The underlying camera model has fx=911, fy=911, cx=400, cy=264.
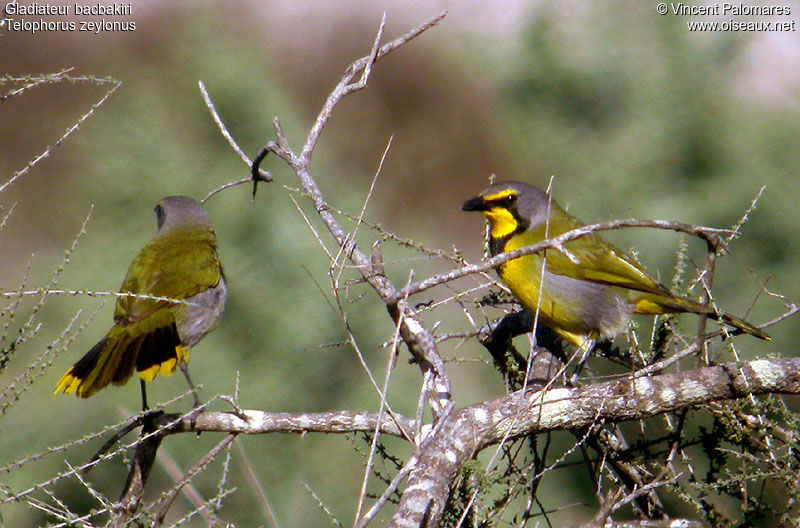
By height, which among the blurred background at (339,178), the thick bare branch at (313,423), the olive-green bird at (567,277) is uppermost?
the olive-green bird at (567,277)

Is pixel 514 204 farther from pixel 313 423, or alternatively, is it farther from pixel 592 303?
Answer: pixel 313 423

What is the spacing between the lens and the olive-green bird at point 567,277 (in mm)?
3809

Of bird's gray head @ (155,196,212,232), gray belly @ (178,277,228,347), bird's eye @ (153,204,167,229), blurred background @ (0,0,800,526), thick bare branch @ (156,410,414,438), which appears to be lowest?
blurred background @ (0,0,800,526)

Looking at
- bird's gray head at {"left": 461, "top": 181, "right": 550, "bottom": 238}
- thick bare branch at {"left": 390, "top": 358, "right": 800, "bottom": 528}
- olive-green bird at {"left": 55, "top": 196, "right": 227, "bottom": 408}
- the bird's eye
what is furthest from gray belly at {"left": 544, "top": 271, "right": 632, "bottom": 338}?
the bird's eye

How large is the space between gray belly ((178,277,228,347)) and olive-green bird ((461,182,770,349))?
1.37 metres

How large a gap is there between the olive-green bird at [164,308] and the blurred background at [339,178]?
0.23 m

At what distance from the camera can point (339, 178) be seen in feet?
28.6

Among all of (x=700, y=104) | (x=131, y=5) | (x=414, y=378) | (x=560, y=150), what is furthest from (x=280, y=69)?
(x=414, y=378)

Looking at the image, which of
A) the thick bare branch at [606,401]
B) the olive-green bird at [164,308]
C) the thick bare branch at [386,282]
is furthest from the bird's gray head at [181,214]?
the thick bare branch at [606,401]

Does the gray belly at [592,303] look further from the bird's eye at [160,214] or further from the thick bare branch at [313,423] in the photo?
the bird's eye at [160,214]

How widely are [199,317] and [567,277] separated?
69.5 inches

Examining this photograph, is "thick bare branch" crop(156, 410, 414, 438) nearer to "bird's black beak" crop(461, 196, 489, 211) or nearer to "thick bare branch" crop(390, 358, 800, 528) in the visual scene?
"thick bare branch" crop(390, 358, 800, 528)

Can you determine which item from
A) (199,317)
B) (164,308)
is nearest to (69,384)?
(164,308)

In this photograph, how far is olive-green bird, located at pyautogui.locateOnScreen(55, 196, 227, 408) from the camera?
3908mm
